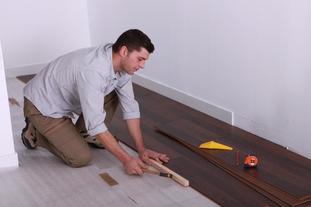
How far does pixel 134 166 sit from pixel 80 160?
435 millimetres

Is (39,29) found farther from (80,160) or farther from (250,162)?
(250,162)

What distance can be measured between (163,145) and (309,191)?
1.10 m

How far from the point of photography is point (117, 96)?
3430 mm

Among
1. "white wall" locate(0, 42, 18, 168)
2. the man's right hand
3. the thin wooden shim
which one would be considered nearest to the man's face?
the man's right hand

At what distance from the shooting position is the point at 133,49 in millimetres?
2846

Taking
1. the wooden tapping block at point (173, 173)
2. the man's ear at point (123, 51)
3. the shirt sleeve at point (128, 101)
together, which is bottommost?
the wooden tapping block at point (173, 173)

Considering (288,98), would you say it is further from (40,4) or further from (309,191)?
(40,4)

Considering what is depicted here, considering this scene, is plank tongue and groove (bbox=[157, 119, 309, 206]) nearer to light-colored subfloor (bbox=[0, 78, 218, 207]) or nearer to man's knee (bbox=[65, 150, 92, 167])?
light-colored subfloor (bbox=[0, 78, 218, 207])

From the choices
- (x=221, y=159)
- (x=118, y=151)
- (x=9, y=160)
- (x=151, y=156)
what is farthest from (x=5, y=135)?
(x=221, y=159)

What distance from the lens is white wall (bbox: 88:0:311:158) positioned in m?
3.31

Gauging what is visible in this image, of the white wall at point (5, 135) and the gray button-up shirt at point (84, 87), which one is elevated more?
the gray button-up shirt at point (84, 87)

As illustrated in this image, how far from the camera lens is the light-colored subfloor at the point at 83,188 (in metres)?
2.82

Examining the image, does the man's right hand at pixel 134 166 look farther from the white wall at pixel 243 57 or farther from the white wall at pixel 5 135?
the white wall at pixel 243 57

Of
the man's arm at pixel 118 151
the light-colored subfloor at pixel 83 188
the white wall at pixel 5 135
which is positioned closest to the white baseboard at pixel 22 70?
the light-colored subfloor at pixel 83 188
